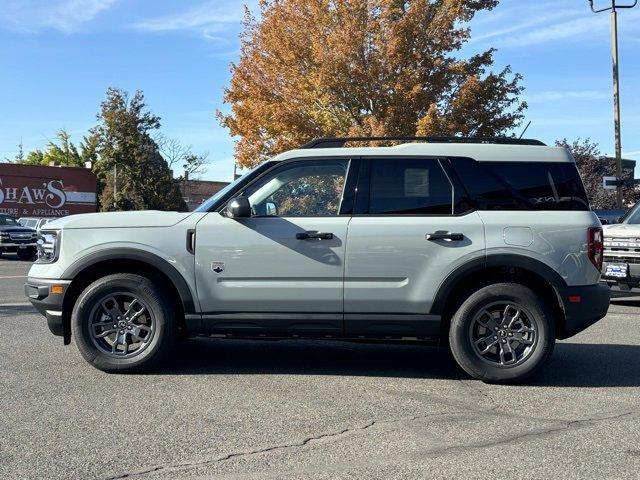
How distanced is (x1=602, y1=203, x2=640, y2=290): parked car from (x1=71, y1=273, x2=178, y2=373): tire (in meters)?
7.53

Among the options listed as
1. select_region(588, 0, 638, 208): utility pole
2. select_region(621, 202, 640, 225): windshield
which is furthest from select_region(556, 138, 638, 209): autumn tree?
select_region(621, 202, 640, 225): windshield

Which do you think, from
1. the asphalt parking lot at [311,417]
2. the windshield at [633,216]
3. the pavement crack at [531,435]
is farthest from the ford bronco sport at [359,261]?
the windshield at [633,216]

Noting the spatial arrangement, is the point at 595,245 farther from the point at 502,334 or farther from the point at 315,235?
the point at 315,235

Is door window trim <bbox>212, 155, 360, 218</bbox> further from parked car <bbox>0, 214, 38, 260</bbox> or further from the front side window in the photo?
parked car <bbox>0, 214, 38, 260</bbox>

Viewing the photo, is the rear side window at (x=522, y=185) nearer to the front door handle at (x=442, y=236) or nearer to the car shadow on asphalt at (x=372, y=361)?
the front door handle at (x=442, y=236)

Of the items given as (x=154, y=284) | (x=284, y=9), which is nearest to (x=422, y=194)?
(x=154, y=284)

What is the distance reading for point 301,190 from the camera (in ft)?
20.5

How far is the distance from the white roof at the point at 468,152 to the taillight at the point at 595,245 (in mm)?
681

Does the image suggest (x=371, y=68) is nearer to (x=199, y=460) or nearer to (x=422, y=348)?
(x=422, y=348)

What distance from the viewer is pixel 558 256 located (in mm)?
5891

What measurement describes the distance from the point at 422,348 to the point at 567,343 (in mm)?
1728

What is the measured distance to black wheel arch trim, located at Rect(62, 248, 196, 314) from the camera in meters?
5.99

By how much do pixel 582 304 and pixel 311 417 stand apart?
2523 millimetres

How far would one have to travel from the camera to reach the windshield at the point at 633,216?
38.4 ft
